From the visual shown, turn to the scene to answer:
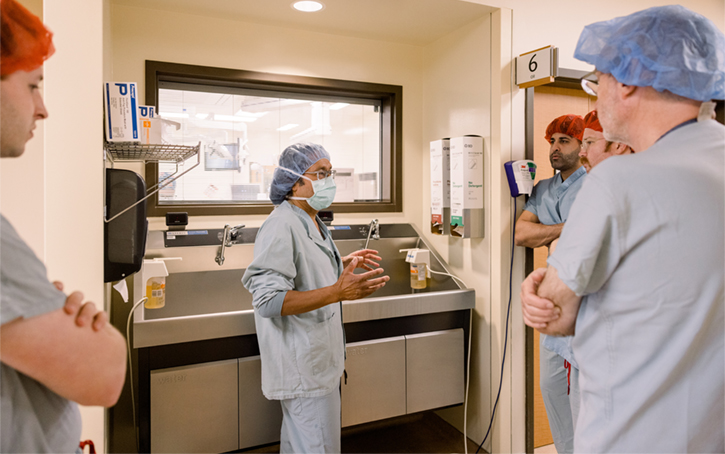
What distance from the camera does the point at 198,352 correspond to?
1.90m

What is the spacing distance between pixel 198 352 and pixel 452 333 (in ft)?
3.99

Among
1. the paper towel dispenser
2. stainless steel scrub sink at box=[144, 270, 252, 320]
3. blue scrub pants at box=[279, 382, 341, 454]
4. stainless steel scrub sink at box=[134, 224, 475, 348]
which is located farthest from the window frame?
blue scrub pants at box=[279, 382, 341, 454]

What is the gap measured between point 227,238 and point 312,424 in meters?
1.06

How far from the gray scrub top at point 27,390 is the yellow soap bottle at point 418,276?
2031 millimetres

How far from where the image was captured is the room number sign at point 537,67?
6.80 ft

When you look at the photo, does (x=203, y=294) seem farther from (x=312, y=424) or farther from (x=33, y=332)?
(x=33, y=332)

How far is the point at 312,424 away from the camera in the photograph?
164 centimetres

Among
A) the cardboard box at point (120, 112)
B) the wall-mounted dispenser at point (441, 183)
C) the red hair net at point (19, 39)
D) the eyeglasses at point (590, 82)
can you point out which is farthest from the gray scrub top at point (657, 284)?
the wall-mounted dispenser at point (441, 183)

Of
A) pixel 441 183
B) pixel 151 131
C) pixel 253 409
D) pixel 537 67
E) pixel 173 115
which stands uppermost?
pixel 537 67

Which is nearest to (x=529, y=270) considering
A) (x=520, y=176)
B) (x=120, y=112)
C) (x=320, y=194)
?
(x=520, y=176)

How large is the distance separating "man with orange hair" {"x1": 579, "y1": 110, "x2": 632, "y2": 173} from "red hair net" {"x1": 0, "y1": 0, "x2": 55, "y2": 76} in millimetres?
1726

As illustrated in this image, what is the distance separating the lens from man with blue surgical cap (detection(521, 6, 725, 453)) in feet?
2.63

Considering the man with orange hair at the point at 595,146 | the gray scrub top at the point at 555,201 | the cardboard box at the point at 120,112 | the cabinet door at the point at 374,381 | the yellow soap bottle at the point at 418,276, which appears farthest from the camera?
the yellow soap bottle at the point at 418,276

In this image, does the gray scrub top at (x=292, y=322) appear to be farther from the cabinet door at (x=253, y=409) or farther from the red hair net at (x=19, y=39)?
the red hair net at (x=19, y=39)
